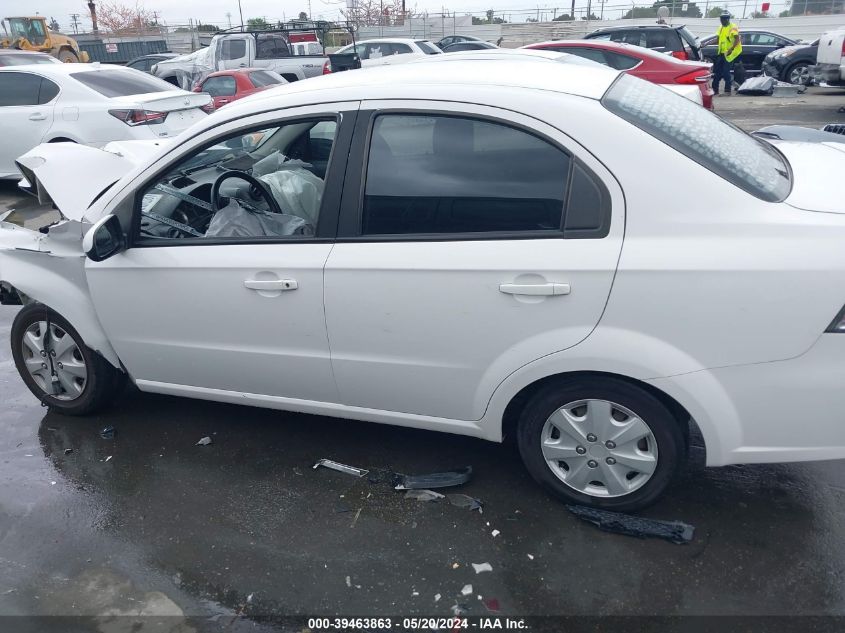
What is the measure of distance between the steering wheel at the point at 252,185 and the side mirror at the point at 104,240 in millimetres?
542

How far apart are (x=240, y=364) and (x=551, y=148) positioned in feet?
5.65

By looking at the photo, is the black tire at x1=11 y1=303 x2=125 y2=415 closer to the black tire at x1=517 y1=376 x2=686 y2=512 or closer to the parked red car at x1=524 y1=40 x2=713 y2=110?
the black tire at x1=517 y1=376 x2=686 y2=512

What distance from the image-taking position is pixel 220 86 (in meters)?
12.5

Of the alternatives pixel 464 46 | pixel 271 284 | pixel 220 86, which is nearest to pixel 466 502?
pixel 271 284

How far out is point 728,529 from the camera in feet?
9.49

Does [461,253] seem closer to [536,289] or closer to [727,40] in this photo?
[536,289]

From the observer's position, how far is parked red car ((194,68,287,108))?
12.2 m

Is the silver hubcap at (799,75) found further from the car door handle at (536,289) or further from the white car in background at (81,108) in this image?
the car door handle at (536,289)

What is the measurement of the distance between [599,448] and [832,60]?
13.5 metres

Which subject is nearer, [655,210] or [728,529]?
[655,210]

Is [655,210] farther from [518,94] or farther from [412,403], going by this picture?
[412,403]

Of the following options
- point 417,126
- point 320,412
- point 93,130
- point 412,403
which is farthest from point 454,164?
point 93,130

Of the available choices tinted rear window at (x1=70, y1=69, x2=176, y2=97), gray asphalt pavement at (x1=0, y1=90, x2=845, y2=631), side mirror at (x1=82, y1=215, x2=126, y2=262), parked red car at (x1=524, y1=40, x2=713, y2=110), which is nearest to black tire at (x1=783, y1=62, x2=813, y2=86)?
parked red car at (x1=524, y1=40, x2=713, y2=110)

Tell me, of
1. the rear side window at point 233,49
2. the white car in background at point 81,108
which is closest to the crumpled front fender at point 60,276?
the white car in background at point 81,108
